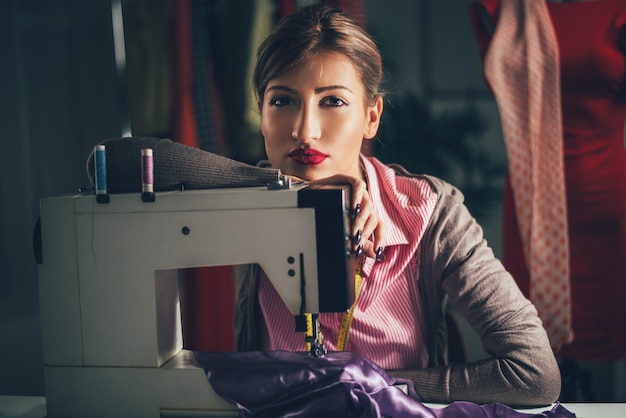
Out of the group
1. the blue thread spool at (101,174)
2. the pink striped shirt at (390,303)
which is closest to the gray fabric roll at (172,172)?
the blue thread spool at (101,174)

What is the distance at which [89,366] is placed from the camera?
1.04 meters

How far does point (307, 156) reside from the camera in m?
1.30

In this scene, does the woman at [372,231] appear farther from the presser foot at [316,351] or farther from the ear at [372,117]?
the presser foot at [316,351]

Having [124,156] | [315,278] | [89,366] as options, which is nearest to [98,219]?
[124,156]

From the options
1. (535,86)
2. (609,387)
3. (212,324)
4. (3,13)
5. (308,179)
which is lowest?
(609,387)

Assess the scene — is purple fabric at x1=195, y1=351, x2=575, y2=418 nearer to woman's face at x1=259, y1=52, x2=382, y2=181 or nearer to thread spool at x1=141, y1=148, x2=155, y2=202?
thread spool at x1=141, y1=148, x2=155, y2=202

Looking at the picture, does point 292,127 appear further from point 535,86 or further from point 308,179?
point 535,86

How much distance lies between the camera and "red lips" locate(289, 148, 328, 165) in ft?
4.27

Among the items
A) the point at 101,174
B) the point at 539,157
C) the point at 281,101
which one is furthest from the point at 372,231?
the point at 539,157

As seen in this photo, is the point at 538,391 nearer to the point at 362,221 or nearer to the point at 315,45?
the point at 362,221

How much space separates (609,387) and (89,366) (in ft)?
6.84

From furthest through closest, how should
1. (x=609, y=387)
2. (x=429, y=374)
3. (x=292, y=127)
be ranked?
(x=609, y=387)
(x=292, y=127)
(x=429, y=374)

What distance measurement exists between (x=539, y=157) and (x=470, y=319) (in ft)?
2.50

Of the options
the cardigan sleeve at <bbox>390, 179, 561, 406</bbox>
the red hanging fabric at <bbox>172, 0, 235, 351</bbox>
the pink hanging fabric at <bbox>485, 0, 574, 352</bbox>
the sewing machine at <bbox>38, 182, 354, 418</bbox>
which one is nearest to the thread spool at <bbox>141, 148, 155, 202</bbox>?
the sewing machine at <bbox>38, 182, 354, 418</bbox>
